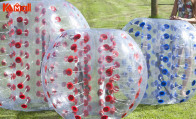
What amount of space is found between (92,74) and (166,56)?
55.1 inches

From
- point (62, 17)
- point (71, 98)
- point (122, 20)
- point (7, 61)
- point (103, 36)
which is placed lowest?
point (122, 20)

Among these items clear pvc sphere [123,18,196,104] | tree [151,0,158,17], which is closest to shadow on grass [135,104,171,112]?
clear pvc sphere [123,18,196,104]

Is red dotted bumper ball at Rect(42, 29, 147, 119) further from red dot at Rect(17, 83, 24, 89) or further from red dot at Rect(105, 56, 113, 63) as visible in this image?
red dot at Rect(17, 83, 24, 89)

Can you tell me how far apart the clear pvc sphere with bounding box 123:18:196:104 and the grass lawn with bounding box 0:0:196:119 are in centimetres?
20

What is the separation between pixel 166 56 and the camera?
438 cm

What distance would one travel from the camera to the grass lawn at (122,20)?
441 cm

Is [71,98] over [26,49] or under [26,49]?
under

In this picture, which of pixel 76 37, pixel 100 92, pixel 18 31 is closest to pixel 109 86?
pixel 100 92

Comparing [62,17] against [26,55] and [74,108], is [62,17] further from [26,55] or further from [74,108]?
[74,108]

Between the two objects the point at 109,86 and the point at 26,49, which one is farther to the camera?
the point at 26,49

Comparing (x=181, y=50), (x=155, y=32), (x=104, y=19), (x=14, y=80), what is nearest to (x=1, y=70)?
(x=14, y=80)

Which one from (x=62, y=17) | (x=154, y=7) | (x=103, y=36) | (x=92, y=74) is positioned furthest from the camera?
(x=154, y=7)

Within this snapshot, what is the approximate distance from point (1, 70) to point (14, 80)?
0.24m

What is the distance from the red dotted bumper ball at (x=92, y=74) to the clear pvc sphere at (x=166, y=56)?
0.81 m
